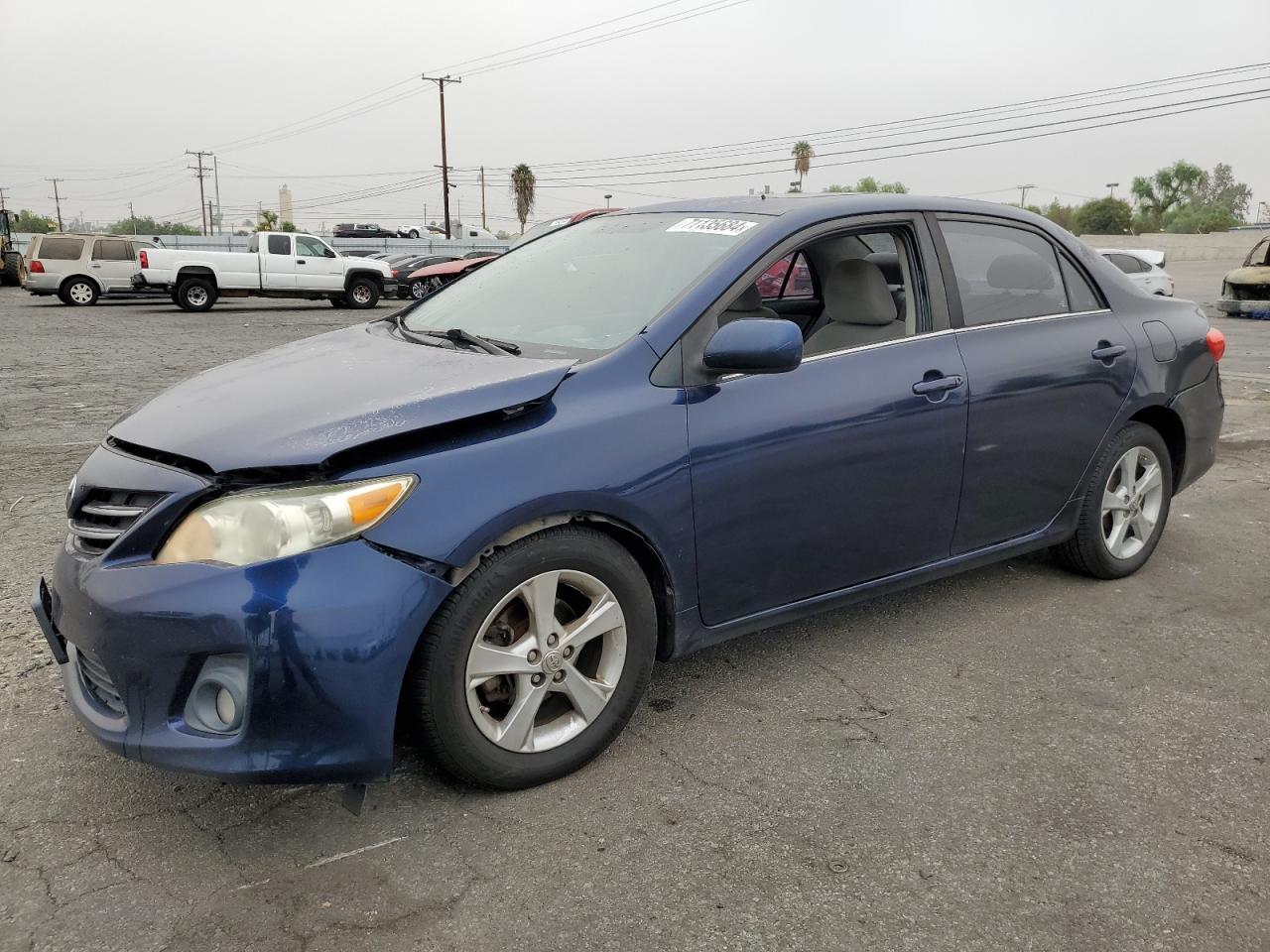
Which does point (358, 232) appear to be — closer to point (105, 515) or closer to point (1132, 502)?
point (1132, 502)

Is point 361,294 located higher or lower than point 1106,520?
higher

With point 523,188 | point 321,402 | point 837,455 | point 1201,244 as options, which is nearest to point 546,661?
point 321,402

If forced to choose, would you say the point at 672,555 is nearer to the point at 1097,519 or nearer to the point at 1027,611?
the point at 1027,611

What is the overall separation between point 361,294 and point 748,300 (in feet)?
73.5

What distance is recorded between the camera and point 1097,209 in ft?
252

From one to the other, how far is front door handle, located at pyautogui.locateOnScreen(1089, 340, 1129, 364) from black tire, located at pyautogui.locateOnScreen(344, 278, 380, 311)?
868 inches

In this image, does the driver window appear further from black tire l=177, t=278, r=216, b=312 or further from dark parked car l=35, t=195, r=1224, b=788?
black tire l=177, t=278, r=216, b=312

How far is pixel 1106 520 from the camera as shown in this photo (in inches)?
171

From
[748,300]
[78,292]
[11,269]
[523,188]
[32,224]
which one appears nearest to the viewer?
[748,300]

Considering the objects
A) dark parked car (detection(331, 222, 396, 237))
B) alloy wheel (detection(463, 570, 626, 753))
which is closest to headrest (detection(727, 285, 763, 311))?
alloy wheel (detection(463, 570, 626, 753))

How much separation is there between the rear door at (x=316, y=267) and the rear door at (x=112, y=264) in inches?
176

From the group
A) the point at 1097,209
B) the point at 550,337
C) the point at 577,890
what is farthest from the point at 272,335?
the point at 1097,209

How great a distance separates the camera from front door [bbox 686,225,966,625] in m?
3.01

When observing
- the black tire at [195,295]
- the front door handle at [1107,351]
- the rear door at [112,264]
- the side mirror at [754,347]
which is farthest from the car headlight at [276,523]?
the rear door at [112,264]
